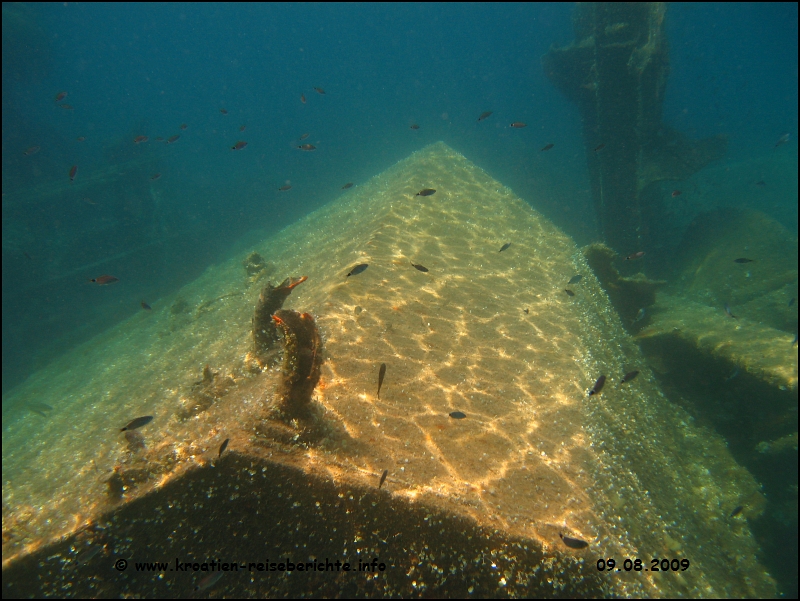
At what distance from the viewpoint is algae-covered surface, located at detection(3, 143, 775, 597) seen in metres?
3.13

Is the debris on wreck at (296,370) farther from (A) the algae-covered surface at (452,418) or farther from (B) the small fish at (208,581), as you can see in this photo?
(B) the small fish at (208,581)

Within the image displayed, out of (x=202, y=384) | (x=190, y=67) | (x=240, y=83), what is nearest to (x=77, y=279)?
(x=202, y=384)

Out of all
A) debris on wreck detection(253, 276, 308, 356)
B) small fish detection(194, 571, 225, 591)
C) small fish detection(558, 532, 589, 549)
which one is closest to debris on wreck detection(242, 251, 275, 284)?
debris on wreck detection(253, 276, 308, 356)

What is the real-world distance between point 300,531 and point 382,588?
2.60 feet

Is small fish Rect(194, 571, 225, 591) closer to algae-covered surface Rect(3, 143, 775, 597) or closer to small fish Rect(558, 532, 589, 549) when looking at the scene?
algae-covered surface Rect(3, 143, 775, 597)

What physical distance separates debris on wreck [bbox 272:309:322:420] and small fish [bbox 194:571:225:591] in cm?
129

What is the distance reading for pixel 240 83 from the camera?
11619cm

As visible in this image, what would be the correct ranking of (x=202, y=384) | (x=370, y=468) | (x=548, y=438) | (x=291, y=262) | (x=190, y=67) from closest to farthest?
1. (x=370, y=468)
2. (x=548, y=438)
3. (x=202, y=384)
4. (x=291, y=262)
5. (x=190, y=67)

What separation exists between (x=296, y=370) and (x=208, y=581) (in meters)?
1.77

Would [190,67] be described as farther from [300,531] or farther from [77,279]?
[300,531]

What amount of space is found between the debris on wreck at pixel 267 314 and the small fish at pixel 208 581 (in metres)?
2.91

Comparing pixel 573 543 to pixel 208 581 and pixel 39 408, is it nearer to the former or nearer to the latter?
pixel 208 581

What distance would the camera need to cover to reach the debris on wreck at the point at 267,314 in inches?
197

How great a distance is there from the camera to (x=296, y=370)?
3.39 meters
